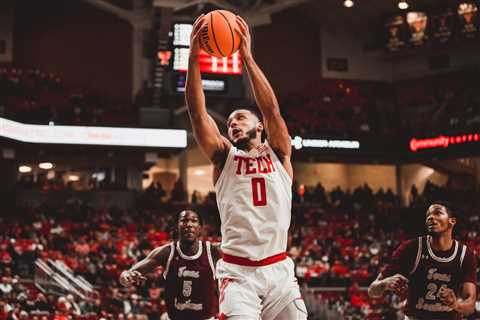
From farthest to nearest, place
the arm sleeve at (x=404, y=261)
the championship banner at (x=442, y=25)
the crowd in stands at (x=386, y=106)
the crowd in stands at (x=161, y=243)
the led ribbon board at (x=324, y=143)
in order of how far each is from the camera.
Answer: the championship banner at (x=442, y=25) → the crowd in stands at (x=386, y=106) → the led ribbon board at (x=324, y=143) → the crowd in stands at (x=161, y=243) → the arm sleeve at (x=404, y=261)

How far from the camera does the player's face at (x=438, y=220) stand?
767cm

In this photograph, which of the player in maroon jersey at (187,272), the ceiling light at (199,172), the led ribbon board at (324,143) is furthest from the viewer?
the ceiling light at (199,172)

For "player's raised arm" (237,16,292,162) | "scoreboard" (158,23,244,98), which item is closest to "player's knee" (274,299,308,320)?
"player's raised arm" (237,16,292,162)

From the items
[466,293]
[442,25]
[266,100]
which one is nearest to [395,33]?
[442,25]

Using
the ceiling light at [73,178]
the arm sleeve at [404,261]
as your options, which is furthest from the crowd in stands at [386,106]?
the arm sleeve at [404,261]

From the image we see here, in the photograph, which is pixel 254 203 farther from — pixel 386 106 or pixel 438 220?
pixel 386 106

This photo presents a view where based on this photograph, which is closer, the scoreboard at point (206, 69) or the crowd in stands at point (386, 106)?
the scoreboard at point (206, 69)

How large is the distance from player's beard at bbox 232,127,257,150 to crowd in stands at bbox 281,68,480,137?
2154cm

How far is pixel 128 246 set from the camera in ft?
67.2

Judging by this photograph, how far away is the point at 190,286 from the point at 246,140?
307cm

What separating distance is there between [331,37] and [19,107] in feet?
46.4

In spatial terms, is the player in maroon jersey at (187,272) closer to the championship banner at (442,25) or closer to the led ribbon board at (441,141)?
the led ribbon board at (441,141)

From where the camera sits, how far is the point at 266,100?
569 cm

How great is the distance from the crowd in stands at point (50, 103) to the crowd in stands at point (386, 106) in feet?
20.2
